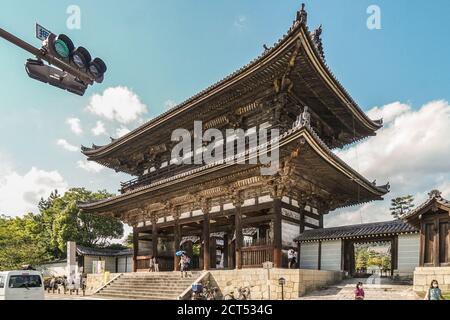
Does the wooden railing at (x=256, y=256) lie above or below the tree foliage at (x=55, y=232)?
above

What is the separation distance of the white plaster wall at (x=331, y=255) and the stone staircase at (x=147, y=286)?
6.11 m

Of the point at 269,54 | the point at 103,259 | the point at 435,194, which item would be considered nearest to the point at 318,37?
the point at 269,54

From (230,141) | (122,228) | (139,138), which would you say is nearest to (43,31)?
(230,141)

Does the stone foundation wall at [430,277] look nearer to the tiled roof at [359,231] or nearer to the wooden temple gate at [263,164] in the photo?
the tiled roof at [359,231]

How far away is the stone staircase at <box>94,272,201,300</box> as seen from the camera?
59.1 feet

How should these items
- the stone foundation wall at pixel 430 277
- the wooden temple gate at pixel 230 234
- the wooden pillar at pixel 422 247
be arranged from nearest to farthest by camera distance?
the stone foundation wall at pixel 430 277
the wooden pillar at pixel 422 247
the wooden temple gate at pixel 230 234

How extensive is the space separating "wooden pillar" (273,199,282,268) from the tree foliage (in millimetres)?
25519

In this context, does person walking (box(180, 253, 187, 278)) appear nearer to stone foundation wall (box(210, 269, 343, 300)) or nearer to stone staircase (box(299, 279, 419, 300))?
stone foundation wall (box(210, 269, 343, 300))

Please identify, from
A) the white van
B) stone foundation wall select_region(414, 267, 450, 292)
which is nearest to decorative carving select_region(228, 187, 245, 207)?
stone foundation wall select_region(414, 267, 450, 292)

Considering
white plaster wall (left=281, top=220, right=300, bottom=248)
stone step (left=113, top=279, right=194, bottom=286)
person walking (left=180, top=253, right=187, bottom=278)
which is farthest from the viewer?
person walking (left=180, top=253, right=187, bottom=278)

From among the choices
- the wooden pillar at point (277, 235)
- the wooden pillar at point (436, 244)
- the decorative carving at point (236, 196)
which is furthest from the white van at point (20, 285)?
the wooden pillar at point (436, 244)

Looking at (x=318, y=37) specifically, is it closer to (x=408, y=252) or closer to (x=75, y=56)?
(x=408, y=252)
